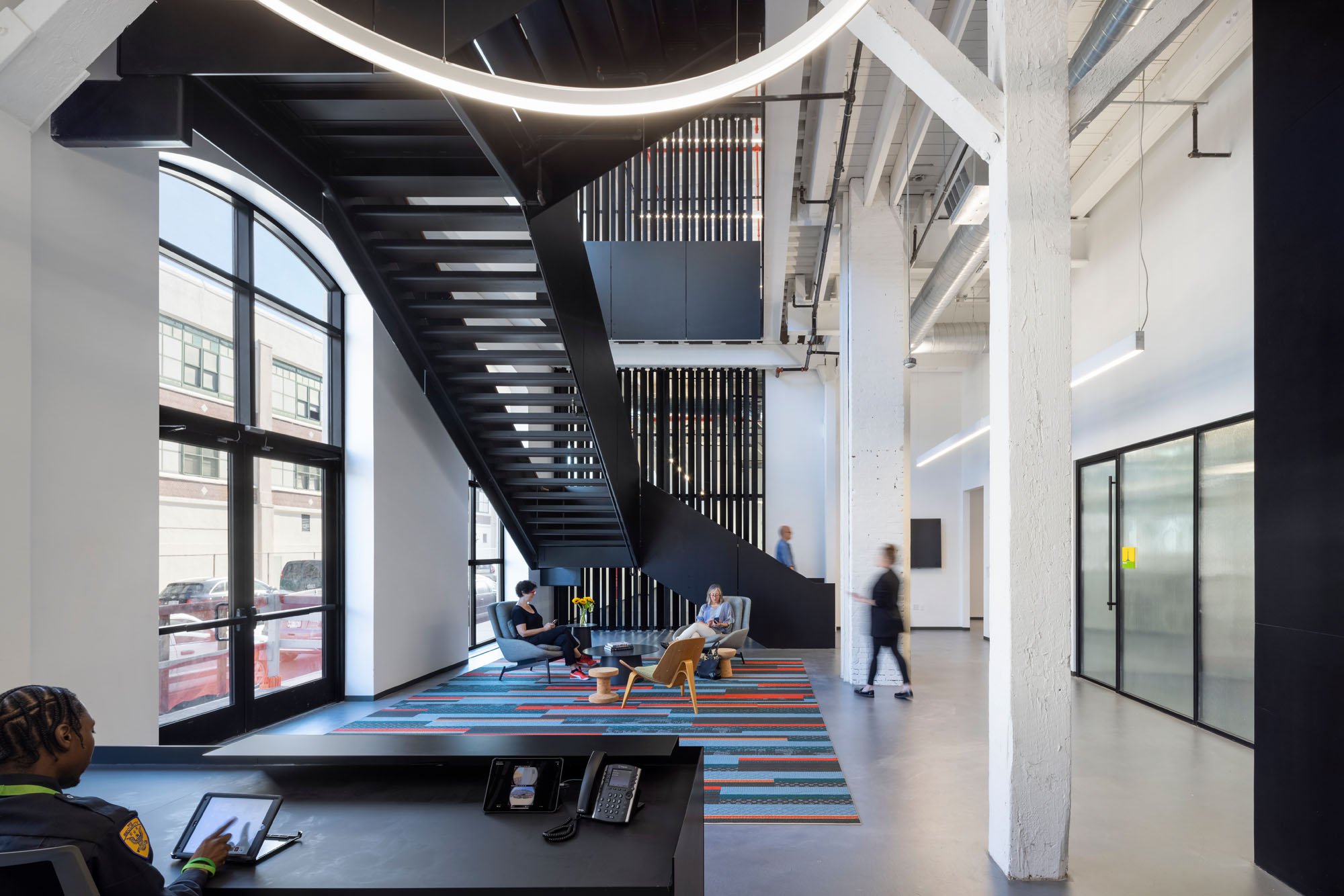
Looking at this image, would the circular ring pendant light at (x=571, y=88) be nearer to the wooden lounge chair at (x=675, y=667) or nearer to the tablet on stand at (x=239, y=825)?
the tablet on stand at (x=239, y=825)

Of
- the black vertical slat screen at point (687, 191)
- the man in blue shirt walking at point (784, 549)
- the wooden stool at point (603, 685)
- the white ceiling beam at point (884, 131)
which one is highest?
the black vertical slat screen at point (687, 191)

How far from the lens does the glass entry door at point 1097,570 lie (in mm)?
8719

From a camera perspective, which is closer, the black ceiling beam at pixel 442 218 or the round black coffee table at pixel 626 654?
the black ceiling beam at pixel 442 218

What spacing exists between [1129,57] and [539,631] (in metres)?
7.20

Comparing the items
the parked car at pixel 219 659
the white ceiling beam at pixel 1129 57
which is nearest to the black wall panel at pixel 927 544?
the parked car at pixel 219 659

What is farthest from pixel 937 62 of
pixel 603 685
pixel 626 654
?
pixel 626 654

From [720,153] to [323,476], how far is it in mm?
6347

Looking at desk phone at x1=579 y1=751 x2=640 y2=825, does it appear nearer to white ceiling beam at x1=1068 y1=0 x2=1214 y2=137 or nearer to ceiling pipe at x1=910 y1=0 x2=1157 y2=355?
white ceiling beam at x1=1068 y1=0 x2=1214 y2=137

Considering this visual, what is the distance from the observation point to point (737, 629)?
32.3 feet

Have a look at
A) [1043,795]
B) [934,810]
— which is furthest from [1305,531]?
[934,810]

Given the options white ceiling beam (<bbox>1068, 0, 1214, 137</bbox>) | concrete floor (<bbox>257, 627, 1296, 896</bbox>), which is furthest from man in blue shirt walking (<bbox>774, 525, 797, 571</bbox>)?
white ceiling beam (<bbox>1068, 0, 1214, 137</bbox>)

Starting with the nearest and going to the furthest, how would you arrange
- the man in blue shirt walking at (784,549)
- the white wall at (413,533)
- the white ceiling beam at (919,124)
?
the white ceiling beam at (919,124) < the white wall at (413,533) < the man in blue shirt walking at (784,549)

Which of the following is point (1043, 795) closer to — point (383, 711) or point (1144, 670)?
point (1144, 670)

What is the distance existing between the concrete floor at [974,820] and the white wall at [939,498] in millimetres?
6720
